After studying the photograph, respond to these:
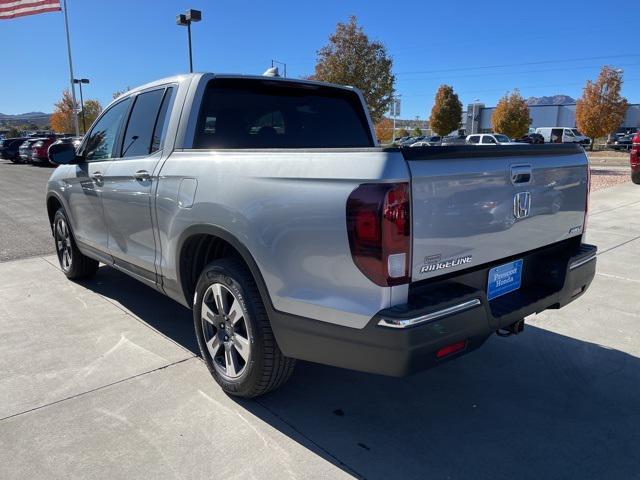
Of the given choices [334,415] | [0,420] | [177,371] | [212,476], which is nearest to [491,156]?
[334,415]

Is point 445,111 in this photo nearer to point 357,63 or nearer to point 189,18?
point 357,63

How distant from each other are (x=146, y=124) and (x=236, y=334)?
73.8 inches

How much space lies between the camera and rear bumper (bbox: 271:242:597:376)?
6.90 ft

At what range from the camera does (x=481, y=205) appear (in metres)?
2.42

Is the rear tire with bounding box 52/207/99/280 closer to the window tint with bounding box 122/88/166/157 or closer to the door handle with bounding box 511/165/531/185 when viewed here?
the window tint with bounding box 122/88/166/157

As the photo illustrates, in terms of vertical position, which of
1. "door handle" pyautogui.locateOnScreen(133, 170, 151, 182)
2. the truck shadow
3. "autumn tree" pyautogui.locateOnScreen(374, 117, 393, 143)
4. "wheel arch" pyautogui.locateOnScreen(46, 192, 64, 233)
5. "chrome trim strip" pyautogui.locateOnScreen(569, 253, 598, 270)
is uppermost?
"autumn tree" pyautogui.locateOnScreen(374, 117, 393, 143)

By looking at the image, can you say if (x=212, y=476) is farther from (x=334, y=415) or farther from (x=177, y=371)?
(x=177, y=371)

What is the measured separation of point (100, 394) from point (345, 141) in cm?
257

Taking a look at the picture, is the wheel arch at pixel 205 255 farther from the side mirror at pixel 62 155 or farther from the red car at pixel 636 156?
the red car at pixel 636 156

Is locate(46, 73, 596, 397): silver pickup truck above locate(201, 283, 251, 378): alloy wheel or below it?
above

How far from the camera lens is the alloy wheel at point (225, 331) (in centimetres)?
284

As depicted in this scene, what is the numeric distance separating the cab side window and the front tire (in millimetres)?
1198

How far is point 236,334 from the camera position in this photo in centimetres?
289

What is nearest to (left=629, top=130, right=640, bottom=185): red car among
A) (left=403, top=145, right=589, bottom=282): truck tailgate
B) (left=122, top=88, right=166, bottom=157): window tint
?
(left=403, top=145, right=589, bottom=282): truck tailgate
